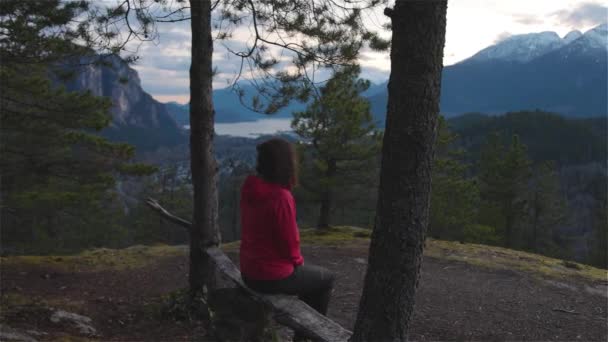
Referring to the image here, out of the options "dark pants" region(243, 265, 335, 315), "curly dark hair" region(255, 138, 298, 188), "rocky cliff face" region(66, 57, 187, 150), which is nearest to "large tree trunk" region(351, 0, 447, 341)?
"curly dark hair" region(255, 138, 298, 188)

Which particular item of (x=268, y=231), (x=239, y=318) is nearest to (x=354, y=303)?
(x=239, y=318)

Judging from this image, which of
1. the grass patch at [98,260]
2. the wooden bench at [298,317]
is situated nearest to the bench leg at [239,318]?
the wooden bench at [298,317]

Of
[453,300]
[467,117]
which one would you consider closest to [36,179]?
[453,300]

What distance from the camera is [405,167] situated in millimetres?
2877

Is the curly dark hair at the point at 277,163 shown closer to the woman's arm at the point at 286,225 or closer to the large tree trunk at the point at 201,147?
the woman's arm at the point at 286,225

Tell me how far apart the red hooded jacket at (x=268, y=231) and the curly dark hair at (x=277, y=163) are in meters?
0.06

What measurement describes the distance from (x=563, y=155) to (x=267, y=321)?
113177 mm

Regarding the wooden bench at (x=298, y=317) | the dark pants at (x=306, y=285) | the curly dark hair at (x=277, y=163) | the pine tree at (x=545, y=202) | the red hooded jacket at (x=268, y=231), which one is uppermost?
the curly dark hair at (x=277, y=163)

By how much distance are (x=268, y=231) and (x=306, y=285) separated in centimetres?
73

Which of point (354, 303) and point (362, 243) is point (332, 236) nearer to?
point (362, 243)

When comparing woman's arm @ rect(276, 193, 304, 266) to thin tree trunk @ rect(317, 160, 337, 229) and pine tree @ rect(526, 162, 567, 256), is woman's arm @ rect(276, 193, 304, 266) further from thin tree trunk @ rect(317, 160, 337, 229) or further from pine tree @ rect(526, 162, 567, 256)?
pine tree @ rect(526, 162, 567, 256)

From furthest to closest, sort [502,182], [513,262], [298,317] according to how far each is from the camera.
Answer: [502,182]
[513,262]
[298,317]

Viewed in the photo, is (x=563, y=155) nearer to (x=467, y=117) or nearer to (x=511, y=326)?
(x=467, y=117)

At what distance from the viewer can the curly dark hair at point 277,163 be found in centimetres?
372
